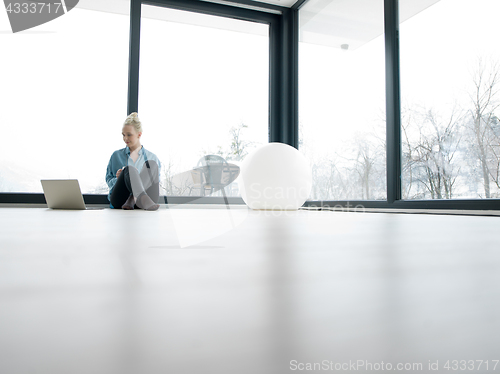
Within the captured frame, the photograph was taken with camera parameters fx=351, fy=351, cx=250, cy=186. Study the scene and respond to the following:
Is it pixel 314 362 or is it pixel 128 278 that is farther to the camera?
pixel 128 278

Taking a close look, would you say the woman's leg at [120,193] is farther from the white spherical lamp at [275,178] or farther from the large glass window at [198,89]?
the large glass window at [198,89]

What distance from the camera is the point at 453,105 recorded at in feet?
7.65

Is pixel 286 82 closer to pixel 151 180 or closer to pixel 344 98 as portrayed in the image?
pixel 344 98

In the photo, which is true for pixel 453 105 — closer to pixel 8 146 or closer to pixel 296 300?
pixel 296 300

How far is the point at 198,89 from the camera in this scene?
401 centimetres

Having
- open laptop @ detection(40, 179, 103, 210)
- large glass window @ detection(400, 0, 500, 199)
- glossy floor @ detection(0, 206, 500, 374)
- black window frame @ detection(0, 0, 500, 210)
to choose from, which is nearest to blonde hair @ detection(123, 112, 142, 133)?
black window frame @ detection(0, 0, 500, 210)

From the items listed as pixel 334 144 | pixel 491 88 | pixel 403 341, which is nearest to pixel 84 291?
pixel 403 341

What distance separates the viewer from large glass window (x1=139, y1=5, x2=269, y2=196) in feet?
12.6

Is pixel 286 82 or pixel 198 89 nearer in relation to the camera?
pixel 198 89

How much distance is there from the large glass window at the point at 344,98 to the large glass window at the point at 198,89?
62 centimetres

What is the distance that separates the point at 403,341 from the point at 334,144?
3.50 metres

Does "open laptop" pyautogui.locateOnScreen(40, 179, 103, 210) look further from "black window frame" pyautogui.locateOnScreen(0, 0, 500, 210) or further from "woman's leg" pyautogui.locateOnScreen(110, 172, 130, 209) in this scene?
"black window frame" pyautogui.locateOnScreen(0, 0, 500, 210)

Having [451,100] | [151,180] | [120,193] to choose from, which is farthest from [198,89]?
[451,100]

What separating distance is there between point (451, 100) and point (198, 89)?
260 centimetres
